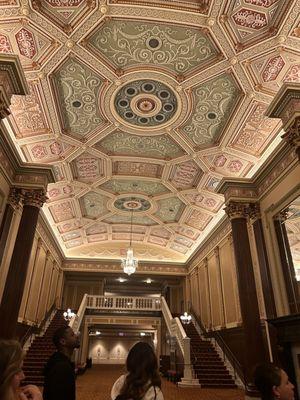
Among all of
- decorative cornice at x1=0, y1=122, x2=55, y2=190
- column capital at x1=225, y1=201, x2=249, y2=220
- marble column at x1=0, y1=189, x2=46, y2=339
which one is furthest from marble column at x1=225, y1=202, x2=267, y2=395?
marble column at x1=0, y1=189, x2=46, y2=339

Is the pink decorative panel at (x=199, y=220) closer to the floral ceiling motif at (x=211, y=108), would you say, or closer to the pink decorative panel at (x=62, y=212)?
the floral ceiling motif at (x=211, y=108)

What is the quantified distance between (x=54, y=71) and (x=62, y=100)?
883 mm

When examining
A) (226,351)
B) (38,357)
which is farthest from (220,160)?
(38,357)

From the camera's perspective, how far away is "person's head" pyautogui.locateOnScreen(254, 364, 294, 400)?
6.43ft

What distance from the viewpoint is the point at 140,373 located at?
6.02 ft

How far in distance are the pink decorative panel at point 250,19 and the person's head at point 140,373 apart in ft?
21.1

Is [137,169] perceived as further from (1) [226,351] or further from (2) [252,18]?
(1) [226,351]

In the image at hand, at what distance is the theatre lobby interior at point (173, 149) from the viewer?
6.13 m

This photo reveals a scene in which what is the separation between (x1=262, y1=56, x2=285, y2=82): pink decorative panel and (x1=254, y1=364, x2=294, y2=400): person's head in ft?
21.6

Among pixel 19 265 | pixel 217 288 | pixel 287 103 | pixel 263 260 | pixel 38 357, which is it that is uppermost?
pixel 287 103

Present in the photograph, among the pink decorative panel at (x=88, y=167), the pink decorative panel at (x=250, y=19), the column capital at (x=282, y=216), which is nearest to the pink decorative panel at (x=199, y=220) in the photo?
the pink decorative panel at (x=88, y=167)

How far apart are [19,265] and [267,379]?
670 cm

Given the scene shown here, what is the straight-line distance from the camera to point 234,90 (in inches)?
302

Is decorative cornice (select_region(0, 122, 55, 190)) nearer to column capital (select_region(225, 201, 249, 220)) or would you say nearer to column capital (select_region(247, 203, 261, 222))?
column capital (select_region(225, 201, 249, 220))
